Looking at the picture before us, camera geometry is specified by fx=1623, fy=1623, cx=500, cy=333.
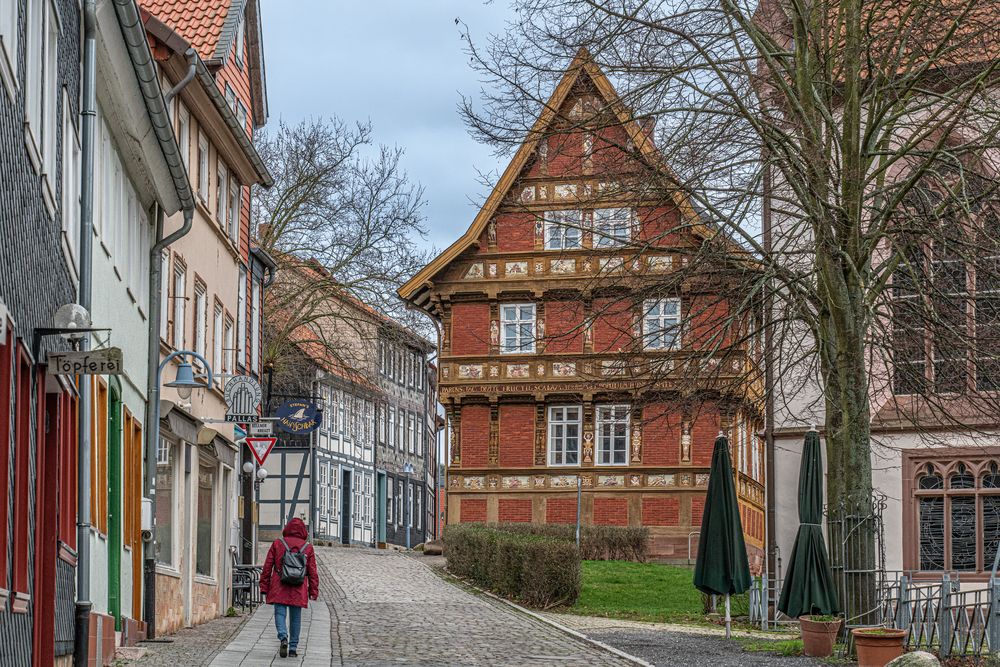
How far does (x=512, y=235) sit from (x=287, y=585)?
2726 centimetres

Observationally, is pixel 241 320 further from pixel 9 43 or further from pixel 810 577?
pixel 9 43

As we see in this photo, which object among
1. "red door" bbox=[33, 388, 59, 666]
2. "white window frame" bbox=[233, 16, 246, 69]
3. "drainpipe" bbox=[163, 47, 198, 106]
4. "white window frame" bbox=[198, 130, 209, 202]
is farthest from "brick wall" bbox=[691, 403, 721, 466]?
"red door" bbox=[33, 388, 59, 666]

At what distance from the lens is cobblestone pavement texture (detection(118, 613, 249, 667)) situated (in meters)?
15.3

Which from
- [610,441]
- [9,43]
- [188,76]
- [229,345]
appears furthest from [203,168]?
[610,441]

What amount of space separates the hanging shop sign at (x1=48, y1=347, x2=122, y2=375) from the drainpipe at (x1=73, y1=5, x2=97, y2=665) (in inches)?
64.3

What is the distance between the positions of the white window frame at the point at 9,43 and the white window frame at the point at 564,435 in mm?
34835

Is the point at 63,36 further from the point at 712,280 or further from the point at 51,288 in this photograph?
the point at 712,280

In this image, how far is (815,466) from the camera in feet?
71.9

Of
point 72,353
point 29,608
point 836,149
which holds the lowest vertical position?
point 29,608

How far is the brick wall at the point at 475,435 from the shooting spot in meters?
43.2

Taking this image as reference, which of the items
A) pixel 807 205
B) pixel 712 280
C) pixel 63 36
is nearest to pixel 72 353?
pixel 63 36

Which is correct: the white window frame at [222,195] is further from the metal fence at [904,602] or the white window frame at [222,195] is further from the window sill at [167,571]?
the metal fence at [904,602]

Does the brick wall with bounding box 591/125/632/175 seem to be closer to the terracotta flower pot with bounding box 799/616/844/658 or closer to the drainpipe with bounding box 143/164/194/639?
the drainpipe with bounding box 143/164/194/639

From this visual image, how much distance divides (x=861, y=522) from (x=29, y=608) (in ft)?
36.9
